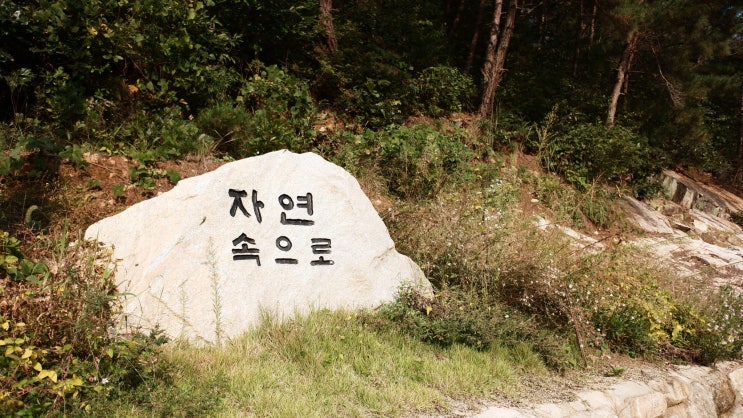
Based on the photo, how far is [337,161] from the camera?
23.7ft

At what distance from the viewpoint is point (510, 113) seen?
11.4 m

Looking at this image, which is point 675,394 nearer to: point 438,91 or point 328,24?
point 438,91

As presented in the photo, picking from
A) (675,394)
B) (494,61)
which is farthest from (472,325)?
(494,61)

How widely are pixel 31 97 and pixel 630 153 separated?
10.5m

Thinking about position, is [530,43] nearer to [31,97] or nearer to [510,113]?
[510,113]

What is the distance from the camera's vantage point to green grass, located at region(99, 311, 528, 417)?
3.01m

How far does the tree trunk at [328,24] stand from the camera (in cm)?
936

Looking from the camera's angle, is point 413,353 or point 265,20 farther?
point 265,20

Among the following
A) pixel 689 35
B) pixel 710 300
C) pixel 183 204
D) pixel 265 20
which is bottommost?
pixel 710 300

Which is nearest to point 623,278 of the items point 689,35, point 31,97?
point 31,97

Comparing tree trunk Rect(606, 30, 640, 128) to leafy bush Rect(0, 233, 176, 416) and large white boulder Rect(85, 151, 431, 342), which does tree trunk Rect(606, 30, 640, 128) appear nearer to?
large white boulder Rect(85, 151, 431, 342)

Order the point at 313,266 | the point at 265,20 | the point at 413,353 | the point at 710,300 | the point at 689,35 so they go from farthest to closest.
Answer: the point at 689,35 < the point at 265,20 < the point at 710,300 < the point at 313,266 < the point at 413,353

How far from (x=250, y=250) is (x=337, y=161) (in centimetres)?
333

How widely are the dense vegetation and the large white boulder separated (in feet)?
0.81
